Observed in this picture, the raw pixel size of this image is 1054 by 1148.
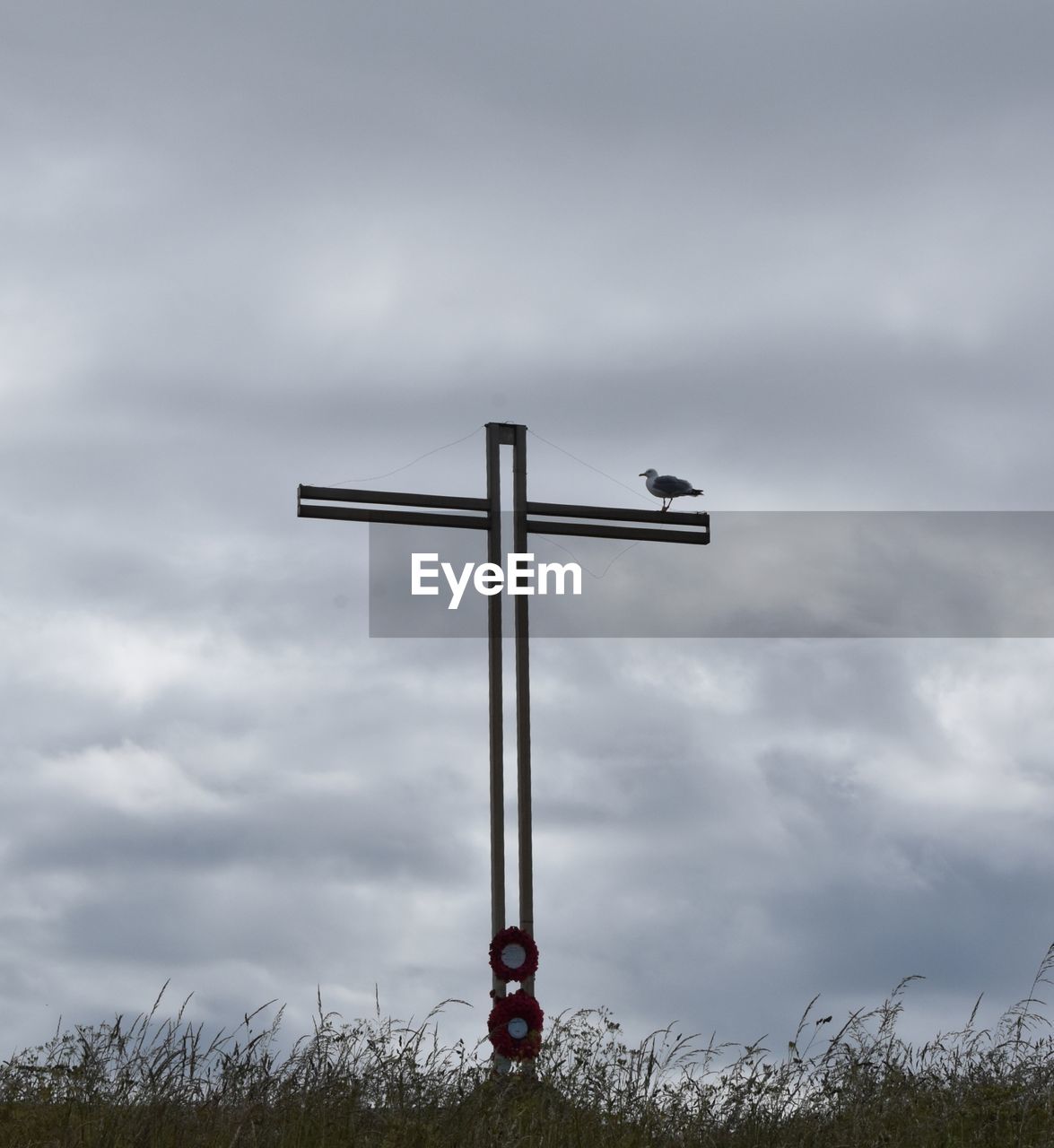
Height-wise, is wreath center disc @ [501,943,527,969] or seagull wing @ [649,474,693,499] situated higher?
seagull wing @ [649,474,693,499]

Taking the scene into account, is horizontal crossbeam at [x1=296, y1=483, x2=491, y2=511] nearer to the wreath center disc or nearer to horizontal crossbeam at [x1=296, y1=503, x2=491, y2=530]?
horizontal crossbeam at [x1=296, y1=503, x2=491, y2=530]

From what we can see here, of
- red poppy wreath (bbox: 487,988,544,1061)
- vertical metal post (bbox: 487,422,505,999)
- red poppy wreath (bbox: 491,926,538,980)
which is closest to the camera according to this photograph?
red poppy wreath (bbox: 487,988,544,1061)

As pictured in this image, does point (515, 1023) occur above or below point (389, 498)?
below

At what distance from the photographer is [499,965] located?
1449cm

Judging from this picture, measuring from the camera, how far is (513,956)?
47.7 feet

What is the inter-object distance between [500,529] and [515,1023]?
524cm

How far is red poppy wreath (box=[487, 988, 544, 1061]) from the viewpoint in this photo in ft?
44.4

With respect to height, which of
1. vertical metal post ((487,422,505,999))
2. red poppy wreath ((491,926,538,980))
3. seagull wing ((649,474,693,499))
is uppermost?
seagull wing ((649,474,693,499))

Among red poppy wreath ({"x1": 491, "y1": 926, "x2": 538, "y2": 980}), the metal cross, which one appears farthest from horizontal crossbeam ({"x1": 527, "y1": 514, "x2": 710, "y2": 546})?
red poppy wreath ({"x1": 491, "y1": 926, "x2": 538, "y2": 980})

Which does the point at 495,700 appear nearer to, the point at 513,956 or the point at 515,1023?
the point at 513,956

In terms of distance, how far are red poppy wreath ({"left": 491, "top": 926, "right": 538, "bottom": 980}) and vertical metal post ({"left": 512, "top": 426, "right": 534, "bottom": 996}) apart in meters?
0.13

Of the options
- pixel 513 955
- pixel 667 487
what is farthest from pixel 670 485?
pixel 513 955

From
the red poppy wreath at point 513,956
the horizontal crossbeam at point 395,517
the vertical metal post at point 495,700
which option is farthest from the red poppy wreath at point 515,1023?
the horizontal crossbeam at point 395,517

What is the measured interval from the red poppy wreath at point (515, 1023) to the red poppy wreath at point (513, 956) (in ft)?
0.68
